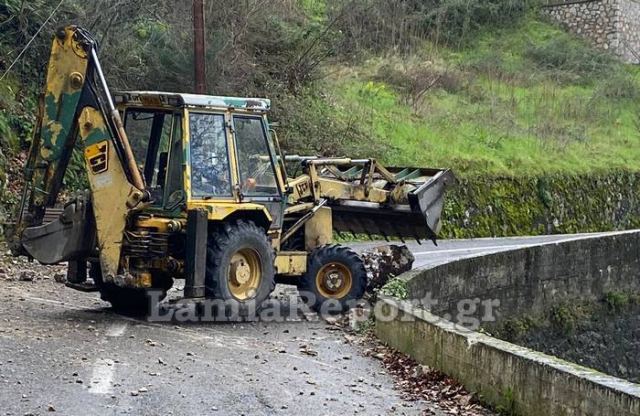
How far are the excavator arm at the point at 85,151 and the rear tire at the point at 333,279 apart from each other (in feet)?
9.48

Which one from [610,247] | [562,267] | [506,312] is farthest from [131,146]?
[610,247]

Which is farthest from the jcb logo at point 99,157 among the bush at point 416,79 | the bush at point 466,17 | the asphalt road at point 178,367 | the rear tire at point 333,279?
the bush at point 466,17

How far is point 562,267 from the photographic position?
66.9 ft

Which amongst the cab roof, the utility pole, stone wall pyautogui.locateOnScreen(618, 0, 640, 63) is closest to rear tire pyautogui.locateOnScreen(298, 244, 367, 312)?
the cab roof

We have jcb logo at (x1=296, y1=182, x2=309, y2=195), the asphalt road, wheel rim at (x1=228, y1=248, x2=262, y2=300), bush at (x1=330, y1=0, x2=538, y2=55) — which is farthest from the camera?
bush at (x1=330, y1=0, x2=538, y2=55)

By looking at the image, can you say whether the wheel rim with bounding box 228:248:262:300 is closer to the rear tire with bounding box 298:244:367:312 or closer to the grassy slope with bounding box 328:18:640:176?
the rear tire with bounding box 298:244:367:312

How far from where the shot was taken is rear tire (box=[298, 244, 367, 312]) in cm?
1376

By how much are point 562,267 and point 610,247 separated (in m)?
1.89

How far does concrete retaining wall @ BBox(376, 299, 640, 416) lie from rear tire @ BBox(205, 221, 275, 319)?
6.97ft

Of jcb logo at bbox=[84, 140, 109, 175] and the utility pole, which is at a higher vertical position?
the utility pole

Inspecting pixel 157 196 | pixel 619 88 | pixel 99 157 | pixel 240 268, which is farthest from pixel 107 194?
pixel 619 88

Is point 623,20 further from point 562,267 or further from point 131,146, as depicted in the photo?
point 131,146

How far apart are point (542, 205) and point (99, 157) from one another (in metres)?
18.7

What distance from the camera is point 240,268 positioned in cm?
1250
